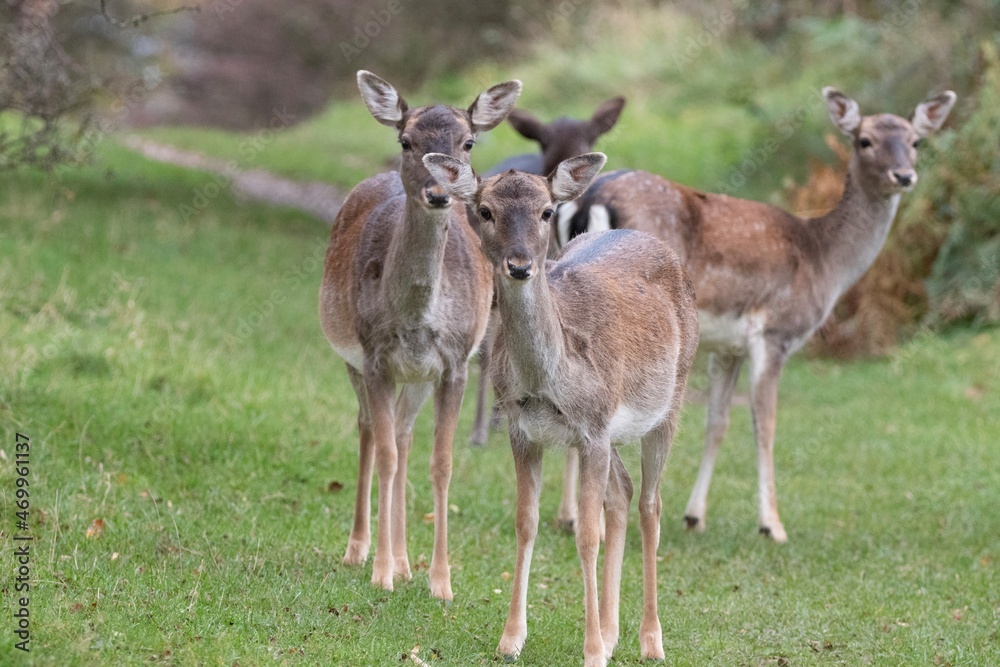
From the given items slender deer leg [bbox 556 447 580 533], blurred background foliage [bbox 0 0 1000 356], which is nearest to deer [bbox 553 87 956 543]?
slender deer leg [bbox 556 447 580 533]

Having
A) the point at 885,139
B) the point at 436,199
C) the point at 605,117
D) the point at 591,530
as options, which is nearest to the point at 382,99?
the point at 436,199

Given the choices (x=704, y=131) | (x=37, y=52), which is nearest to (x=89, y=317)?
(x=37, y=52)

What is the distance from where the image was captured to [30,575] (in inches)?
202

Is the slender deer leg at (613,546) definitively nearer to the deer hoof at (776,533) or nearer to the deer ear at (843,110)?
the deer hoof at (776,533)

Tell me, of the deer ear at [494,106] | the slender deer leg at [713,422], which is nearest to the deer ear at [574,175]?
the deer ear at [494,106]

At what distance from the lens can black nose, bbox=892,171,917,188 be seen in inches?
336

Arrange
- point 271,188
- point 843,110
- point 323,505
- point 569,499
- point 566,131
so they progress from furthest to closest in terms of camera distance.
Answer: point 271,188 → point 566,131 → point 843,110 → point 569,499 → point 323,505

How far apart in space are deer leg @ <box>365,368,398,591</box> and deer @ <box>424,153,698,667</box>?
933mm

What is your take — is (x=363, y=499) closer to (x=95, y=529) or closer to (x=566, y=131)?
(x=95, y=529)

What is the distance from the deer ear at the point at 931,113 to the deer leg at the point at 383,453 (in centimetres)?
481

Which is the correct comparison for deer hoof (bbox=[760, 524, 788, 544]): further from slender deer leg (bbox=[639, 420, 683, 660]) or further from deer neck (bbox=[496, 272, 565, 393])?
deer neck (bbox=[496, 272, 565, 393])

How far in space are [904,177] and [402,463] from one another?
4183mm

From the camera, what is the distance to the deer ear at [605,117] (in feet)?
31.6

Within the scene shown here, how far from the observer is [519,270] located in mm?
4754
